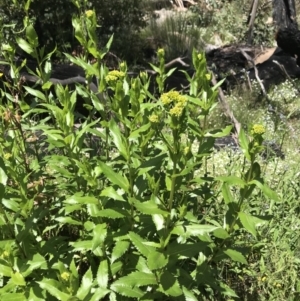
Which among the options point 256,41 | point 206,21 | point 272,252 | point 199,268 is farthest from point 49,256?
point 206,21

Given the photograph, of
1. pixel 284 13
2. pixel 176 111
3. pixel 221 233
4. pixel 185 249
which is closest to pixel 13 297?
pixel 185 249

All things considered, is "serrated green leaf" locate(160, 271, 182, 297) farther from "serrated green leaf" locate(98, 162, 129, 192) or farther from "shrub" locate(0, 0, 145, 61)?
"shrub" locate(0, 0, 145, 61)

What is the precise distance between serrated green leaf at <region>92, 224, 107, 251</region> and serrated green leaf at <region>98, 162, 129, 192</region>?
196mm

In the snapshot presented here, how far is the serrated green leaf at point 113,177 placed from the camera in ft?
5.39

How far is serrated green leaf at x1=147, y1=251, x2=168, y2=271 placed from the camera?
4.99 ft

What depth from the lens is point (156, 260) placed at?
61.1 inches

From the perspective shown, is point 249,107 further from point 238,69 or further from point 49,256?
point 49,256

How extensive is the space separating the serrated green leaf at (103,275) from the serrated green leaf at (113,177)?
0.35 metres

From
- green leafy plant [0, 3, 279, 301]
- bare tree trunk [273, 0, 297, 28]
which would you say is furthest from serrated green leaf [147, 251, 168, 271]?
bare tree trunk [273, 0, 297, 28]

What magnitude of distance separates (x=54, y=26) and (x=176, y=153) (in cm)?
758

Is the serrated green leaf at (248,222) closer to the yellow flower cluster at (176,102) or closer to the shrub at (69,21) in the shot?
the yellow flower cluster at (176,102)

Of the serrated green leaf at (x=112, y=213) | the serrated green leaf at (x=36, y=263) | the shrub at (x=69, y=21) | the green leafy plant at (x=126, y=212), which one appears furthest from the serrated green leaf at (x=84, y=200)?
the shrub at (x=69, y=21)

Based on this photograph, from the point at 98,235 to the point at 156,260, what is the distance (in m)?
0.28

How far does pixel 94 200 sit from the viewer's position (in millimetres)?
1767
